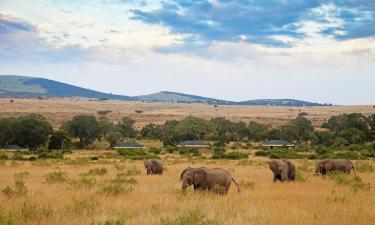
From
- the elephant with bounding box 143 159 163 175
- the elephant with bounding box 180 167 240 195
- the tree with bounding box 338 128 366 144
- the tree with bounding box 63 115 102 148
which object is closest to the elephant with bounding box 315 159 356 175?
the elephant with bounding box 143 159 163 175

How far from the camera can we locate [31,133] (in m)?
78.0

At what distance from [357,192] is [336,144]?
67034 mm

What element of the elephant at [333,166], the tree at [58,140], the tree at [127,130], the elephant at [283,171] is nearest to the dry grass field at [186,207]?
the elephant at [283,171]

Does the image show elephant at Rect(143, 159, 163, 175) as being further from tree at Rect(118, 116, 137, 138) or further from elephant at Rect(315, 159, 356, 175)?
tree at Rect(118, 116, 137, 138)

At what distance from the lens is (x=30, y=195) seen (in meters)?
15.4

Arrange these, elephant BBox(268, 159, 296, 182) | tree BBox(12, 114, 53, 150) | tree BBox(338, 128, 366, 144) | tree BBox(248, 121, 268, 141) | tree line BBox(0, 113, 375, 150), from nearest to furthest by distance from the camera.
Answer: elephant BBox(268, 159, 296, 182) < tree BBox(12, 114, 53, 150) < tree line BBox(0, 113, 375, 150) < tree BBox(338, 128, 366, 144) < tree BBox(248, 121, 268, 141)

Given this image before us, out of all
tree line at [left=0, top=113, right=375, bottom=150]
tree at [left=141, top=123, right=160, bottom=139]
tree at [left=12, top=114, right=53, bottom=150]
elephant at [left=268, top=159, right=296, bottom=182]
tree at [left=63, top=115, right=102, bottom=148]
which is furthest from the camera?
tree at [left=141, top=123, right=160, bottom=139]

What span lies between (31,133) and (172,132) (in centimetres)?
3340

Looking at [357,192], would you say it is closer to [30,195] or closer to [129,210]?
[129,210]

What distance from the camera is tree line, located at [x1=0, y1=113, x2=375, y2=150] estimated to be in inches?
3108

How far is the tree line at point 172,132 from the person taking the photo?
78938mm

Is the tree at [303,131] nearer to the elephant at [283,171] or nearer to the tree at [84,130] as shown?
the tree at [84,130]

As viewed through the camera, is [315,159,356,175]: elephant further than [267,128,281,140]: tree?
No

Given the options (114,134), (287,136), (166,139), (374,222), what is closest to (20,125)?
(114,134)
